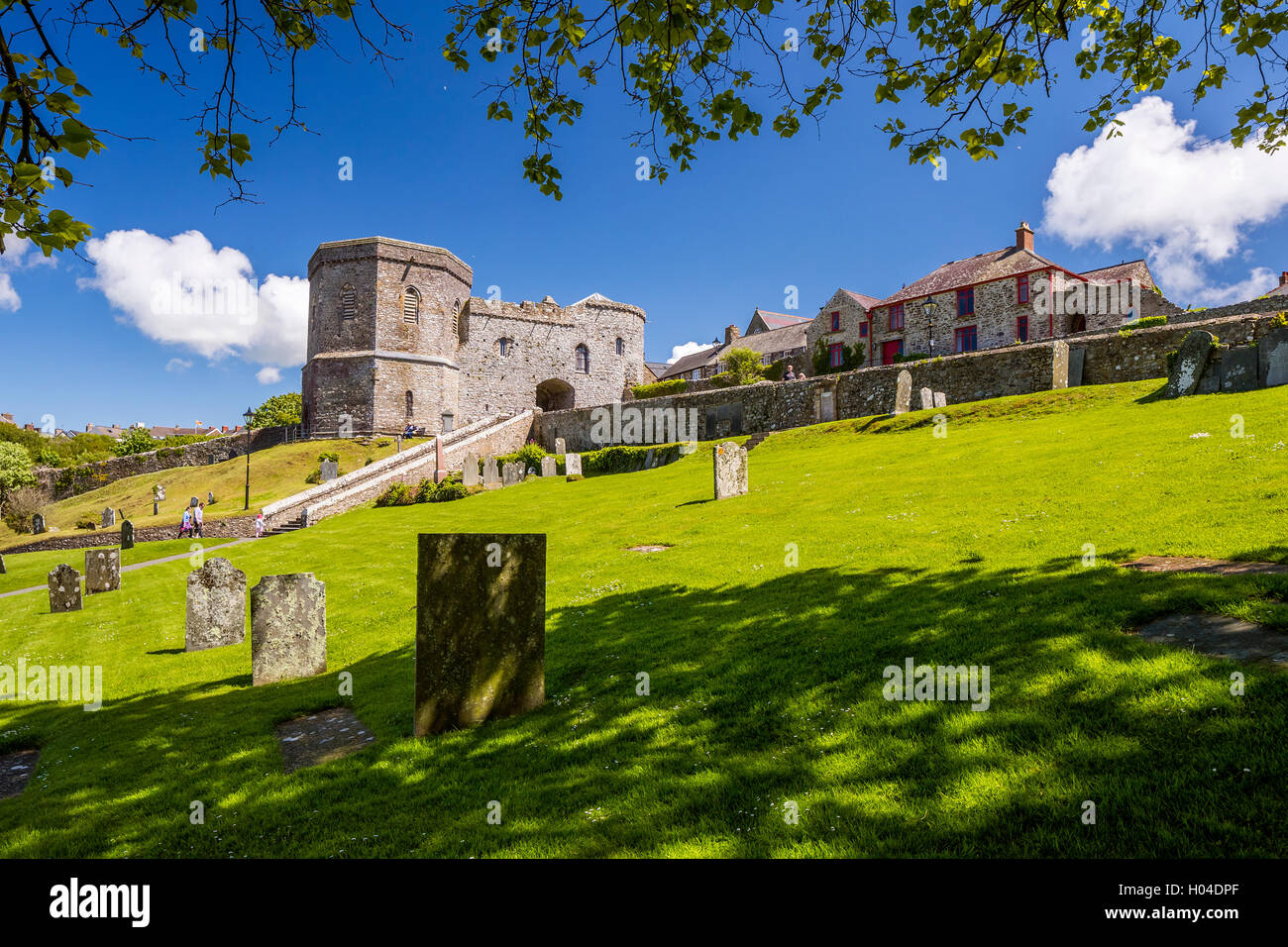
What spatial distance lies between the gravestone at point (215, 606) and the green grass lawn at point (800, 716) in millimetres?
525

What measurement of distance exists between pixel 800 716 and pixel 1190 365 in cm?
1826

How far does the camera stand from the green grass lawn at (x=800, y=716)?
2936mm

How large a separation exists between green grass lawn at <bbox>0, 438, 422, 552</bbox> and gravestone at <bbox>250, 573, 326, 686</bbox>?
29198mm

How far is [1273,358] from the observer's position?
14711 mm

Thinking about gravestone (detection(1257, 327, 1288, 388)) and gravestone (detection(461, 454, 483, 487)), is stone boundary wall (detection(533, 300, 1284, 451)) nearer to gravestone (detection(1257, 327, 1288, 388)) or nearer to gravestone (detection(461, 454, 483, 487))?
gravestone (detection(1257, 327, 1288, 388))

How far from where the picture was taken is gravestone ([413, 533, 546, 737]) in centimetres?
504

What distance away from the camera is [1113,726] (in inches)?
131

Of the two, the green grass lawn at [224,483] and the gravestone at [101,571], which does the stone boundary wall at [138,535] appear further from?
the gravestone at [101,571]

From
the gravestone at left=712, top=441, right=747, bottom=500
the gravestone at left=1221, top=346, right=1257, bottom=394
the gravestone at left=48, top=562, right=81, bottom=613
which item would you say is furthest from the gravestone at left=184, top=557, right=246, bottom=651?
the gravestone at left=1221, top=346, right=1257, bottom=394

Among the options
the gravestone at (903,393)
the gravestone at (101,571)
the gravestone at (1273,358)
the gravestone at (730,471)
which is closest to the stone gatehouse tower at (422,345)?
the gravestone at (101,571)

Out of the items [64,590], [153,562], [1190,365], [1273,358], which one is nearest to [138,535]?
[153,562]

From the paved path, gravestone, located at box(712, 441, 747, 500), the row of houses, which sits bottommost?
the paved path
